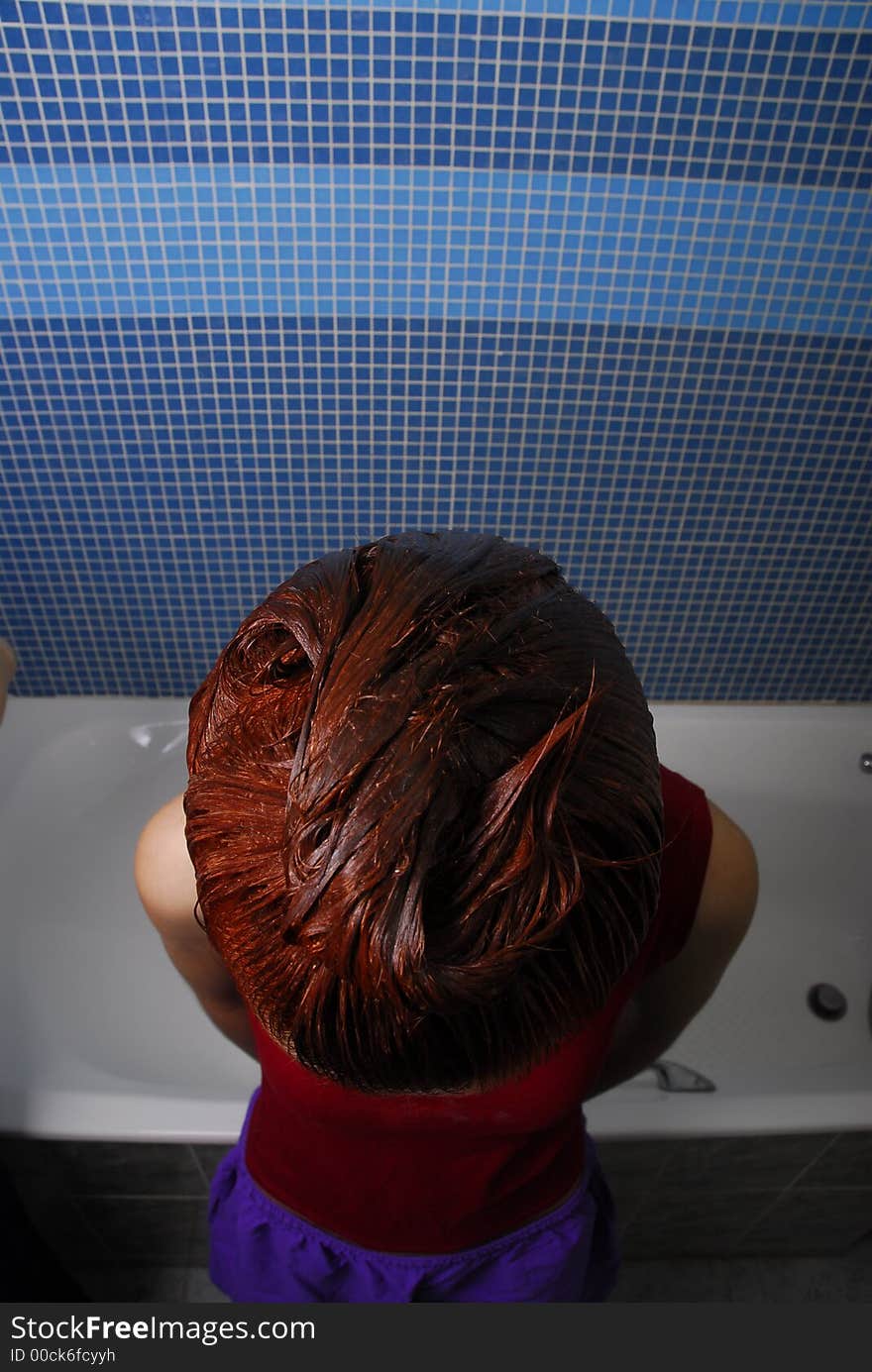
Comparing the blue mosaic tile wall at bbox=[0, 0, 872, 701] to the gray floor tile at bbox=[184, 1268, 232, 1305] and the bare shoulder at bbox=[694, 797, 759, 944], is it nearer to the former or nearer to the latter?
the bare shoulder at bbox=[694, 797, 759, 944]

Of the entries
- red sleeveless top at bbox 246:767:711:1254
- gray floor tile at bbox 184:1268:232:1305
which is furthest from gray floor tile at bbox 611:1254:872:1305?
red sleeveless top at bbox 246:767:711:1254

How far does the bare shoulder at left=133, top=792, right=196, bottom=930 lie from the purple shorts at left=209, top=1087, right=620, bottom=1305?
334mm

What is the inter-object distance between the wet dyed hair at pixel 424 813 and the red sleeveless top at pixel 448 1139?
0.17m

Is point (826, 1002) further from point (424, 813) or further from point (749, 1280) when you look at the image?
point (424, 813)

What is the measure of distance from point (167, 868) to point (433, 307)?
2.97 ft

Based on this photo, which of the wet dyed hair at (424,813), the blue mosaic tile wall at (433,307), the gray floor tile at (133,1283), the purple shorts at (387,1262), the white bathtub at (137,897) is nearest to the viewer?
the wet dyed hair at (424,813)

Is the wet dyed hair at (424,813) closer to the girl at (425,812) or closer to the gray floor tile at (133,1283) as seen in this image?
the girl at (425,812)

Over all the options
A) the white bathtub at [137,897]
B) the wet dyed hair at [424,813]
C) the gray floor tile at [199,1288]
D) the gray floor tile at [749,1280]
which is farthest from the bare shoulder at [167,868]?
the gray floor tile at [749,1280]

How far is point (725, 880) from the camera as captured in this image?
687 millimetres

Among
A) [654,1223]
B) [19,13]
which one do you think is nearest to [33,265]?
[19,13]

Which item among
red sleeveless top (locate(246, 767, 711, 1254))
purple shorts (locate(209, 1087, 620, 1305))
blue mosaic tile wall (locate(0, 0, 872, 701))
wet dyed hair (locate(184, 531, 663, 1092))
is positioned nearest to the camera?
wet dyed hair (locate(184, 531, 663, 1092))

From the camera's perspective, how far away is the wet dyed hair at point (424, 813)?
1.22 feet

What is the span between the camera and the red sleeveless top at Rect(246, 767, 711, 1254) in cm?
63

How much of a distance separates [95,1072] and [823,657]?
1.47m
